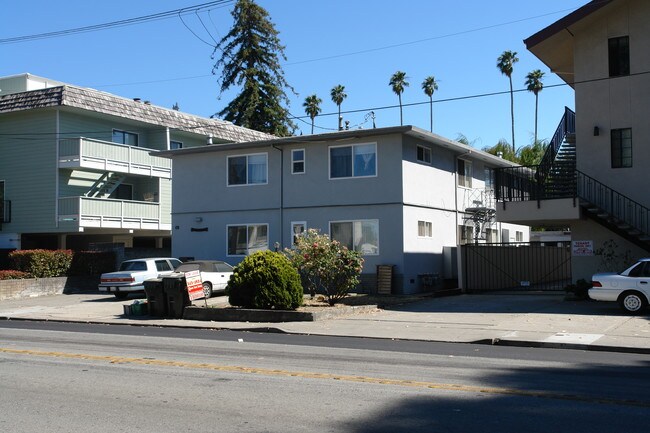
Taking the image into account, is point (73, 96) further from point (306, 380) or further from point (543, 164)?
point (306, 380)

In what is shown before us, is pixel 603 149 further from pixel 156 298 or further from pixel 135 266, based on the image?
pixel 135 266

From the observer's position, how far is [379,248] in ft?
85.9

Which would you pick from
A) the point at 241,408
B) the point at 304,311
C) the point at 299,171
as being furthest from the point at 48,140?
the point at 241,408

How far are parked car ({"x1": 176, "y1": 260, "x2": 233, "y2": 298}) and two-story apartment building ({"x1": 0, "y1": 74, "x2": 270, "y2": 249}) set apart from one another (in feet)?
29.4

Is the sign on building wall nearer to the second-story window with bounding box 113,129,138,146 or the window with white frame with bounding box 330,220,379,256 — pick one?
the window with white frame with bounding box 330,220,379,256

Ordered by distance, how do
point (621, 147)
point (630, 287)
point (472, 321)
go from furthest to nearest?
1. point (621, 147)
2. point (472, 321)
3. point (630, 287)

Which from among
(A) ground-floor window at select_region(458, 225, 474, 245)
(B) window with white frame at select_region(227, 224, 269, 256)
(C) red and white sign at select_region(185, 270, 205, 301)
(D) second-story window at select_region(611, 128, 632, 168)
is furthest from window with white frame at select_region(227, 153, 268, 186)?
(D) second-story window at select_region(611, 128, 632, 168)

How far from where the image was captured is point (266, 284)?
65.8ft

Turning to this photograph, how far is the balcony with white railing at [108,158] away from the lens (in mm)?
32375

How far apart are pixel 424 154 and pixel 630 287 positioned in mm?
11171

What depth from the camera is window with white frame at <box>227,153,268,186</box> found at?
95.0 ft

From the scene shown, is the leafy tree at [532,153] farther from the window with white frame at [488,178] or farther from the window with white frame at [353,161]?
the window with white frame at [353,161]

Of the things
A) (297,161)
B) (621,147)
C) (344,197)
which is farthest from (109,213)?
(621,147)

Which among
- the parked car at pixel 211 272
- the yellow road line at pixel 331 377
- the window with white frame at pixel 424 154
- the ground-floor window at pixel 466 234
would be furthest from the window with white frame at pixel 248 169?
the yellow road line at pixel 331 377
